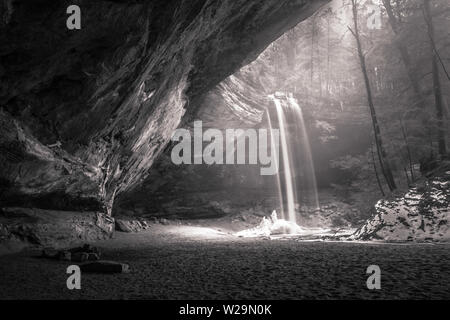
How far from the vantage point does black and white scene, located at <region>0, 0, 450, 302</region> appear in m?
4.20

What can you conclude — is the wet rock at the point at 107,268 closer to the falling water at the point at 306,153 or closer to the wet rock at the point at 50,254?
the wet rock at the point at 50,254

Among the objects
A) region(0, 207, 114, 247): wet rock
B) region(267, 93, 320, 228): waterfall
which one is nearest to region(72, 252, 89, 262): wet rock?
region(0, 207, 114, 247): wet rock

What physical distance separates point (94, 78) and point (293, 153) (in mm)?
18977

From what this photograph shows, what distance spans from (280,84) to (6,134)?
1111 inches

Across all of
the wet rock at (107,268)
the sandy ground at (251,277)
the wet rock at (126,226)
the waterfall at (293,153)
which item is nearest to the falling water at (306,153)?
the waterfall at (293,153)

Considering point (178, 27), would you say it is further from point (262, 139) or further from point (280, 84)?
point (280, 84)

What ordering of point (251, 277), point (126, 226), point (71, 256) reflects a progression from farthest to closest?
point (126, 226) → point (71, 256) → point (251, 277)

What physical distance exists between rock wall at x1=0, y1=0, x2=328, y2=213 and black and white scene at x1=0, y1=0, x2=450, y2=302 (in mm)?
41

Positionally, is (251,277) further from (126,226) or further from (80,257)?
(126,226)

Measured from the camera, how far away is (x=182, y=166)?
20266 millimetres

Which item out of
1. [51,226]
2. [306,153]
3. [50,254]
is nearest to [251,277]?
[50,254]

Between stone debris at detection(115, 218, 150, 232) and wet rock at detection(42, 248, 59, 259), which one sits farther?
stone debris at detection(115, 218, 150, 232)

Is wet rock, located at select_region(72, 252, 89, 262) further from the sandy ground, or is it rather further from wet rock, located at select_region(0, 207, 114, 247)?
wet rock, located at select_region(0, 207, 114, 247)
